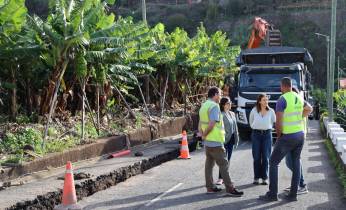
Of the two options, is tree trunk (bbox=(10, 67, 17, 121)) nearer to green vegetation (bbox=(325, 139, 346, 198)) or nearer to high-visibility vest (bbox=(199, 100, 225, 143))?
high-visibility vest (bbox=(199, 100, 225, 143))

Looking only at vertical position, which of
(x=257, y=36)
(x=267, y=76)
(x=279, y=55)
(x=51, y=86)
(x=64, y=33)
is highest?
(x=64, y=33)

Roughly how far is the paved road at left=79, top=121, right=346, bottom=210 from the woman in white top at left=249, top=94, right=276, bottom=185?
1.12ft

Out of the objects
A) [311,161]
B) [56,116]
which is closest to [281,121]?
[311,161]

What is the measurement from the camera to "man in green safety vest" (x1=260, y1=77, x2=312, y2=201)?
29.7ft

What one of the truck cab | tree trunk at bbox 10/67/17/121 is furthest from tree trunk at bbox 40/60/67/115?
the truck cab

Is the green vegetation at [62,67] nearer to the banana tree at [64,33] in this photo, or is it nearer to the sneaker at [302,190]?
the banana tree at [64,33]

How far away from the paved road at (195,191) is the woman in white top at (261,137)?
341 millimetres

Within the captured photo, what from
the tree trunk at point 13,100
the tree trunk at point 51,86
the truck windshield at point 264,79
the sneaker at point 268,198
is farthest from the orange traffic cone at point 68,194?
the truck windshield at point 264,79

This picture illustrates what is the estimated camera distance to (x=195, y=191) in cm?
1005

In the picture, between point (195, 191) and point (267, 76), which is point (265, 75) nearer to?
point (267, 76)

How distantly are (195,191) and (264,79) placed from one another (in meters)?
10.4

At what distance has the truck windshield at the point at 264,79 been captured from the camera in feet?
63.6

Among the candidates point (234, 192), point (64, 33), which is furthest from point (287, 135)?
point (64, 33)

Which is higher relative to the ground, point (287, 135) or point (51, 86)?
point (51, 86)
